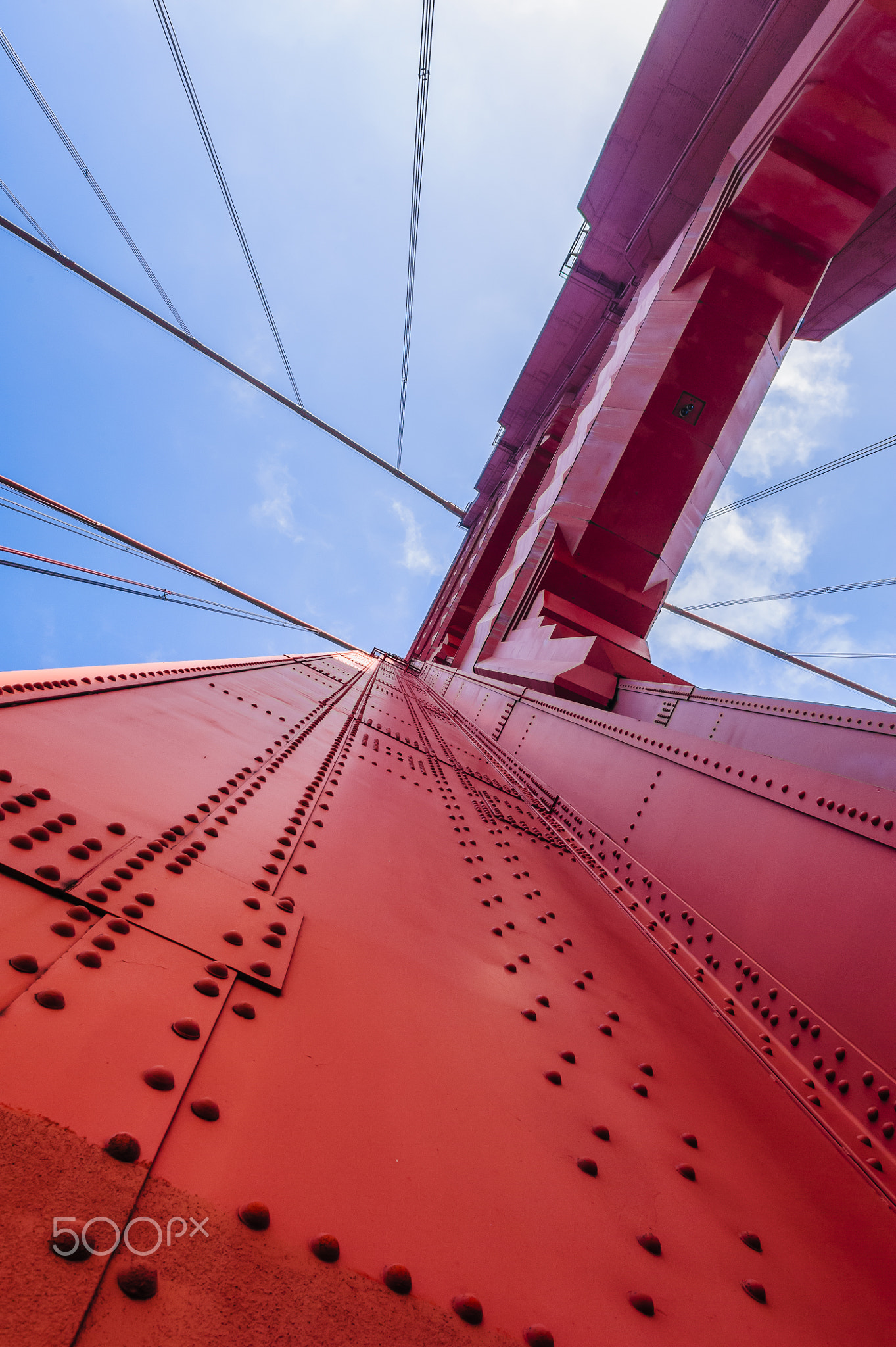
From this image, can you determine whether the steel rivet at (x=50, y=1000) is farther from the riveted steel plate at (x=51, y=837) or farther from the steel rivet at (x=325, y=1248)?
the steel rivet at (x=325, y=1248)

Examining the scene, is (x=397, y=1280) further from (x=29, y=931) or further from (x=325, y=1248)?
(x=29, y=931)

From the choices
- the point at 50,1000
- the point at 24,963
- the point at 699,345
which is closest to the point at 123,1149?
the point at 50,1000

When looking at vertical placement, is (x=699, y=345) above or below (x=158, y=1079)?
above

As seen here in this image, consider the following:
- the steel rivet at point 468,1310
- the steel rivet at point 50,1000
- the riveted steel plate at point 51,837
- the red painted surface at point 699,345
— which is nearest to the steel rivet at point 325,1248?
the steel rivet at point 468,1310

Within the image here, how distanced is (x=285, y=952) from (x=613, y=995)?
1.49m

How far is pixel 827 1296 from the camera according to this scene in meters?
1.42

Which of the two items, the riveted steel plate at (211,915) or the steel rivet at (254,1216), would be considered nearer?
the steel rivet at (254,1216)

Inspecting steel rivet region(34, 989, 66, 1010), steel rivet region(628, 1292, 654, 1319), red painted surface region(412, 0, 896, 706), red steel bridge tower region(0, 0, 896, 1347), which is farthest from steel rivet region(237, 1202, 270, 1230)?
red painted surface region(412, 0, 896, 706)

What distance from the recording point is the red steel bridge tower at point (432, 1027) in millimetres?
881

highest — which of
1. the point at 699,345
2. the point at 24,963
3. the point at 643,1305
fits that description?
the point at 699,345

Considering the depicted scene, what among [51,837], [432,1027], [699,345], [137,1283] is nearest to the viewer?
[137,1283]

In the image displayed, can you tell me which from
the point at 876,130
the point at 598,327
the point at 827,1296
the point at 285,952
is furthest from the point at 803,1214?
the point at 598,327

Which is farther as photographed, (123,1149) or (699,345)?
(699,345)

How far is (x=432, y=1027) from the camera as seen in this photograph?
64.2 inches
